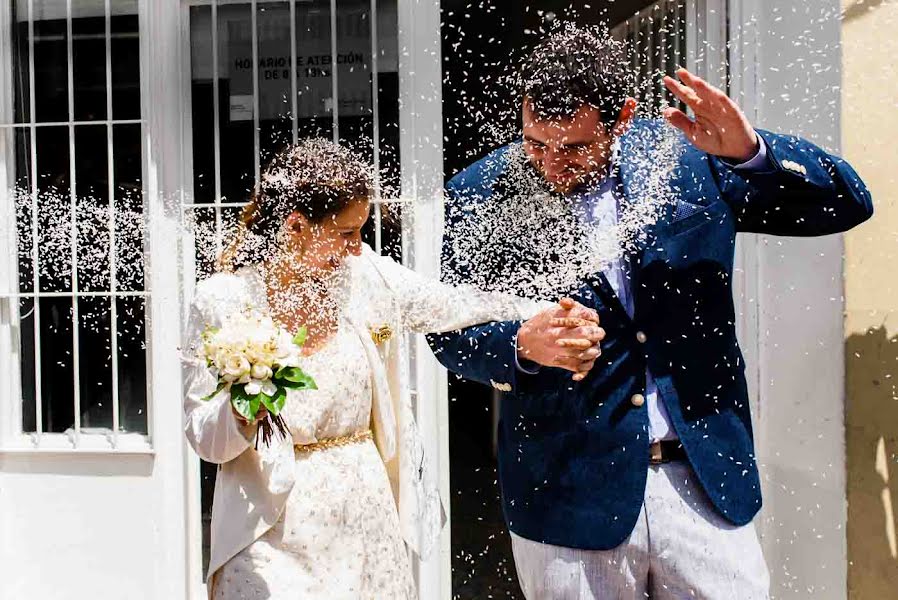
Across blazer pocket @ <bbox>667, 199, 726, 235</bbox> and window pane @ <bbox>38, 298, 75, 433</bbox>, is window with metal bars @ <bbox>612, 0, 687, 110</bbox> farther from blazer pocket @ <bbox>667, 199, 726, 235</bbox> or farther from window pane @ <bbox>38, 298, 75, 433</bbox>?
window pane @ <bbox>38, 298, 75, 433</bbox>

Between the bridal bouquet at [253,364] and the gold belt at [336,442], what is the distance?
182 millimetres

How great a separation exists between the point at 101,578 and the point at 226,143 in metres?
1.38

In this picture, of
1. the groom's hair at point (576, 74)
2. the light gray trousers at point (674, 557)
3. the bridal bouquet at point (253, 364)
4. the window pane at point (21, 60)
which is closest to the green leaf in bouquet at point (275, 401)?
the bridal bouquet at point (253, 364)

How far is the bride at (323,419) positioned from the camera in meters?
1.74

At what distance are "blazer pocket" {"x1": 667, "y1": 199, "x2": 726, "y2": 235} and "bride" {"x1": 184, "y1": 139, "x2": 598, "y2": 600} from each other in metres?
0.41

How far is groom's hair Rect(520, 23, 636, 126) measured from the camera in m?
1.63

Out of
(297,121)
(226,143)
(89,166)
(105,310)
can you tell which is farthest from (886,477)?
(89,166)

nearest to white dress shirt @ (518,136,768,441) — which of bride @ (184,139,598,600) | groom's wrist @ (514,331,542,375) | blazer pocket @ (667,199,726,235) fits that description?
groom's wrist @ (514,331,542,375)

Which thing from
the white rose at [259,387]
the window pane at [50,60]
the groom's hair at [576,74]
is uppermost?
the window pane at [50,60]

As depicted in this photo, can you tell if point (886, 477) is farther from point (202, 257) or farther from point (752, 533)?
point (202, 257)

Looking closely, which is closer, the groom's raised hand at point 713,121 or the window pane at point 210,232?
the groom's raised hand at point 713,121

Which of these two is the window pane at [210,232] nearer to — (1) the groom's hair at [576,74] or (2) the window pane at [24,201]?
(2) the window pane at [24,201]

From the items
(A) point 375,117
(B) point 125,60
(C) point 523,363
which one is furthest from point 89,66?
(C) point 523,363

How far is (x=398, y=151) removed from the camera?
235cm
